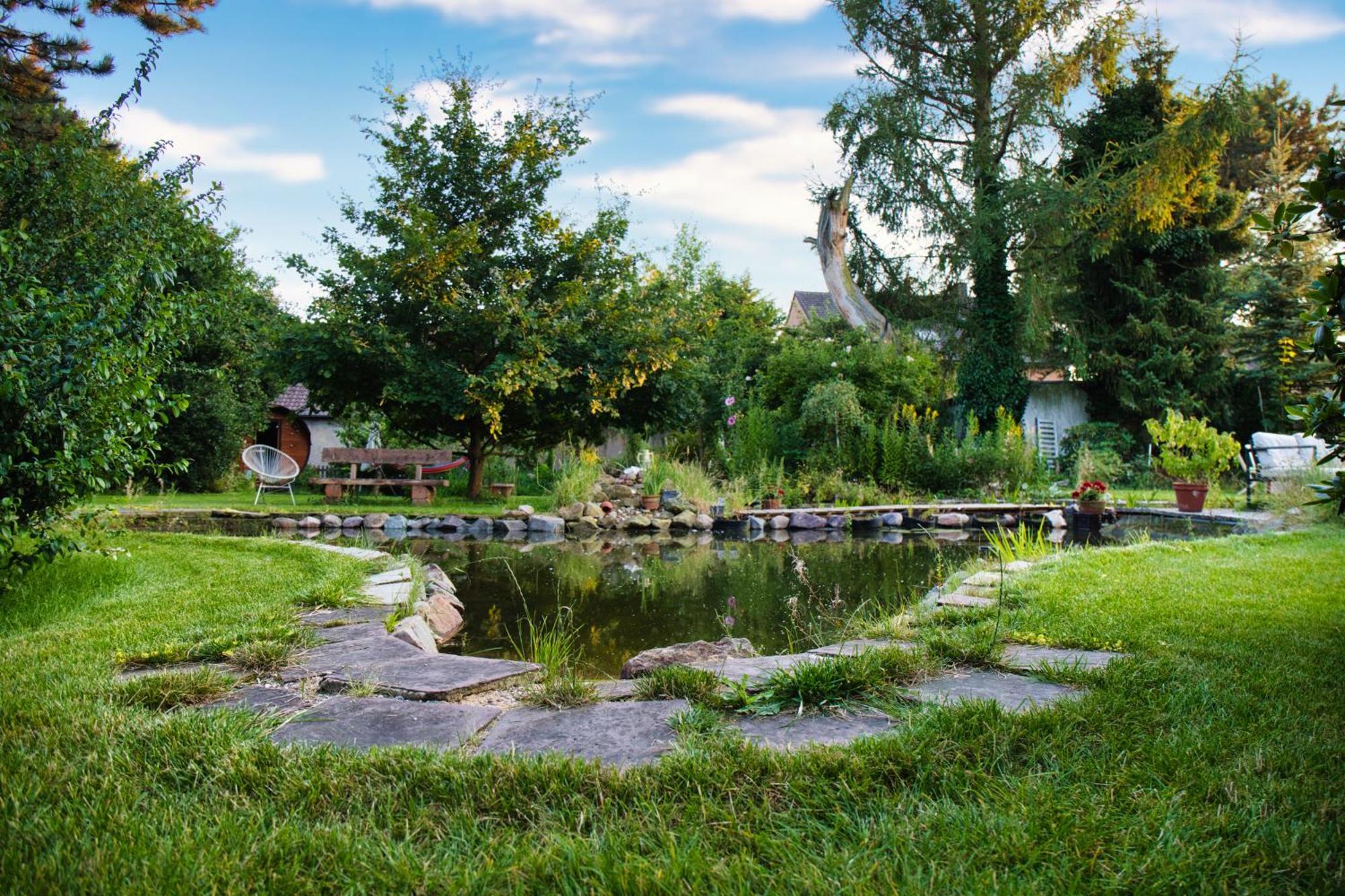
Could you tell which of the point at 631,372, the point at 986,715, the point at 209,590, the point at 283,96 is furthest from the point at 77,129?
the point at 631,372

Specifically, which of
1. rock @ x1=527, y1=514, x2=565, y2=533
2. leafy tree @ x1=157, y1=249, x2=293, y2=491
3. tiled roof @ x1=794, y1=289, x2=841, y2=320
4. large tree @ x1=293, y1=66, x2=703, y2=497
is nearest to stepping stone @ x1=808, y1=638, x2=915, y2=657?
rock @ x1=527, y1=514, x2=565, y2=533

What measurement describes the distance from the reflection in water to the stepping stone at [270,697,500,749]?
1.58 metres

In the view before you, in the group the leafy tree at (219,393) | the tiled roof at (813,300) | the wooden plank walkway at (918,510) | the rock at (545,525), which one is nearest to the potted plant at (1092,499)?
the wooden plank walkway at (918,510)

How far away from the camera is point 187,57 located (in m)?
4.79

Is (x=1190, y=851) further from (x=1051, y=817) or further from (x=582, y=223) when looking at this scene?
(x=582, y=223)

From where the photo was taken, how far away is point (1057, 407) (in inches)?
677

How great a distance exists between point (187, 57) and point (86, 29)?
609 mm

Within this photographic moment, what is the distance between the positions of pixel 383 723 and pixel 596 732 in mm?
519

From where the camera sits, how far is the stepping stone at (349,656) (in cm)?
240

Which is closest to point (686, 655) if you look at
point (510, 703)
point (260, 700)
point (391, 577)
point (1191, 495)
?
point (510, 703)

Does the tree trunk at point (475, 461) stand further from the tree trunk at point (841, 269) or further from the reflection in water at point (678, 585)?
the tree trunk at point (841, 269)

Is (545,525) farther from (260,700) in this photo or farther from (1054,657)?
(1054,657)

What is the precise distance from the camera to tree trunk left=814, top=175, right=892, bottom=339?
1518 cm

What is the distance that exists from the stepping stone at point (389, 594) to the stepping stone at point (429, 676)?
4.14ft
